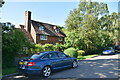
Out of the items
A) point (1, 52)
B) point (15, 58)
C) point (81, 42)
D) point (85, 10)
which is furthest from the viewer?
point (85, 10)

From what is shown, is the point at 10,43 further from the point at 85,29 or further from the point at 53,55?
the point at 85,29

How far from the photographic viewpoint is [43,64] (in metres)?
6.79

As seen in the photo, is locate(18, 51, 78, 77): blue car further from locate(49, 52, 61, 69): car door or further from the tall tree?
the tall tree

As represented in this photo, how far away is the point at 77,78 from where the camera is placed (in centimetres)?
636

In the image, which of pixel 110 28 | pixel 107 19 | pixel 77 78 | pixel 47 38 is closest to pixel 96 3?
pixel 107 19

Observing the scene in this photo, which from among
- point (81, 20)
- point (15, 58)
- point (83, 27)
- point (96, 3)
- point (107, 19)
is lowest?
point (15, 58)

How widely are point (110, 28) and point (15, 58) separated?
3547 cm

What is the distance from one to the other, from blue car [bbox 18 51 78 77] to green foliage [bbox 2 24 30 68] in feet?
12.7

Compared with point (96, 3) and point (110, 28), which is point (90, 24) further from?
point (110, 28)

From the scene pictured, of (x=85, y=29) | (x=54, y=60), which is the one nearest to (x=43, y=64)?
(x=54, y=60)

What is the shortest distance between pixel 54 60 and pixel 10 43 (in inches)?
207

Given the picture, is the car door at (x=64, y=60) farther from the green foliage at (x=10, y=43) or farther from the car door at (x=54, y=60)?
the green foliage at (x=10, y=43)

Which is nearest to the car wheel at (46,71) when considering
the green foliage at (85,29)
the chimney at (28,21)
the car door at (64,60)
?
the car door at (64,60)

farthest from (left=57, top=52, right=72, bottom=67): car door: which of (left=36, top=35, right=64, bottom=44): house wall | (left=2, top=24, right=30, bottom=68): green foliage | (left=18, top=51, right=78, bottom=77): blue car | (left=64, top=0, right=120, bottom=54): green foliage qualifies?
(left=36, top=35, right=64, bottom=44): house wall
